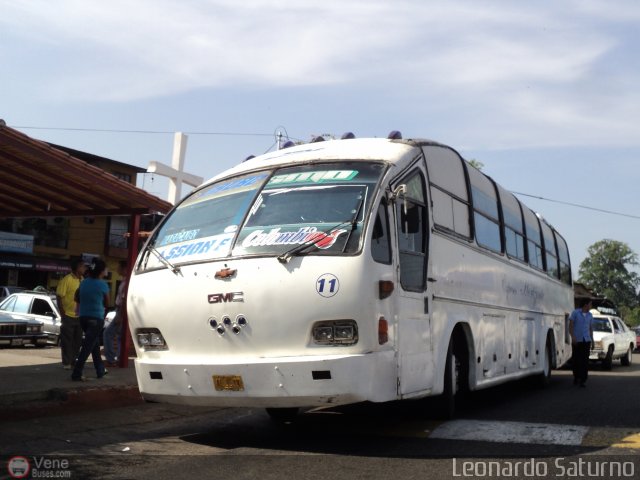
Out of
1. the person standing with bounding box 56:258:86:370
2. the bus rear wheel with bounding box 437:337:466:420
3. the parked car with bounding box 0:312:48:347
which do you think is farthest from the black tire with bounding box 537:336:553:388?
the parked car with bounding box 0:312:48:347

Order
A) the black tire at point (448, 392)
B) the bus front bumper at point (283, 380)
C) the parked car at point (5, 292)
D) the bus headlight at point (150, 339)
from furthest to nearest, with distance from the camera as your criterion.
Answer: the parked car at point (5, 292) → the black tire at point (448, 392) → the bus headlight at point (150, 339) → the bus front bumper at point (283, 380)

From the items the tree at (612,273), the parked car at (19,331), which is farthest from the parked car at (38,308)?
the tree at (612,273)

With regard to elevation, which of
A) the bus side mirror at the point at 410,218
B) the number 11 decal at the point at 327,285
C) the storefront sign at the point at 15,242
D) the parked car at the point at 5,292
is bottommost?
the number 11 decal at the point at 327,285

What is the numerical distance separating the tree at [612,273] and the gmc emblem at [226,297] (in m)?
107

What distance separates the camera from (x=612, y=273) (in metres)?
107

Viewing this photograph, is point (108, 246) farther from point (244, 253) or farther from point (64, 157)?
A: point (244, 253)

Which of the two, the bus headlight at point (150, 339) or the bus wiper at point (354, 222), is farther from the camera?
the bus headlight at point (150, 339)

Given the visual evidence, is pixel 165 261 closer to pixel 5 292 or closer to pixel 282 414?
pixel 282 414

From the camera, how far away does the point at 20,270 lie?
39125 millimetres

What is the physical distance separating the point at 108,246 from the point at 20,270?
699cm

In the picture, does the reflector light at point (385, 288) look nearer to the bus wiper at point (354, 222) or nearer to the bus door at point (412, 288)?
the bus door at point (412, 288)

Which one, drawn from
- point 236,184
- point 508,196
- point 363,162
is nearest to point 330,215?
point 363,162

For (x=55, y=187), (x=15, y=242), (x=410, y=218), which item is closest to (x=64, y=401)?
(x=55, y=187)

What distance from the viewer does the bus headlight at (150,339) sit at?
6902 millimetres
